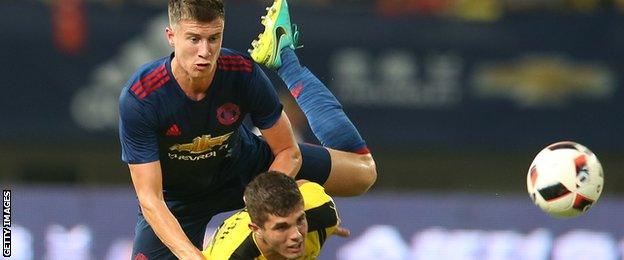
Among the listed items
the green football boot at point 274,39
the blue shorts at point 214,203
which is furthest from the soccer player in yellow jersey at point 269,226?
the green football boot at point 274,39

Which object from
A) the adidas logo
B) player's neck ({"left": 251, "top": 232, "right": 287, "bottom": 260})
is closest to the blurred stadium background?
the adidas logo

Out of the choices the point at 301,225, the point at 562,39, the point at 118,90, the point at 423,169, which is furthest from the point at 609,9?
the point at 301,225

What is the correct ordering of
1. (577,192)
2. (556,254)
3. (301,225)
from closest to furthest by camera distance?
(301,225)
(577,192)
(556,254)

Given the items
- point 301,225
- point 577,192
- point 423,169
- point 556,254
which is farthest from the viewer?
point 423,169

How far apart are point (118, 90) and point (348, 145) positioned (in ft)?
10.7

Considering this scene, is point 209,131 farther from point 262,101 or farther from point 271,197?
point 271,197

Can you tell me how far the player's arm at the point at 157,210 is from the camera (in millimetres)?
6953

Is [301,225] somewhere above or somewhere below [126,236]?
above

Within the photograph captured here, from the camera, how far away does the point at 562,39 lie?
36.0 ft

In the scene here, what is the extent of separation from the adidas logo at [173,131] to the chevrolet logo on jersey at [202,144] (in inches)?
3.2

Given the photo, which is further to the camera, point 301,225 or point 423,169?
point 423,169

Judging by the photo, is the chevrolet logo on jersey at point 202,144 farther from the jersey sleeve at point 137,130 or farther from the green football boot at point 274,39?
the green football boot at point 274,39

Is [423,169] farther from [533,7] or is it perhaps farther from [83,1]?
[83,1]

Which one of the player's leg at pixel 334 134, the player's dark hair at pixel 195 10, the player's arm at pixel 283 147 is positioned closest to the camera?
the player's dark hair at pixel 195 10
